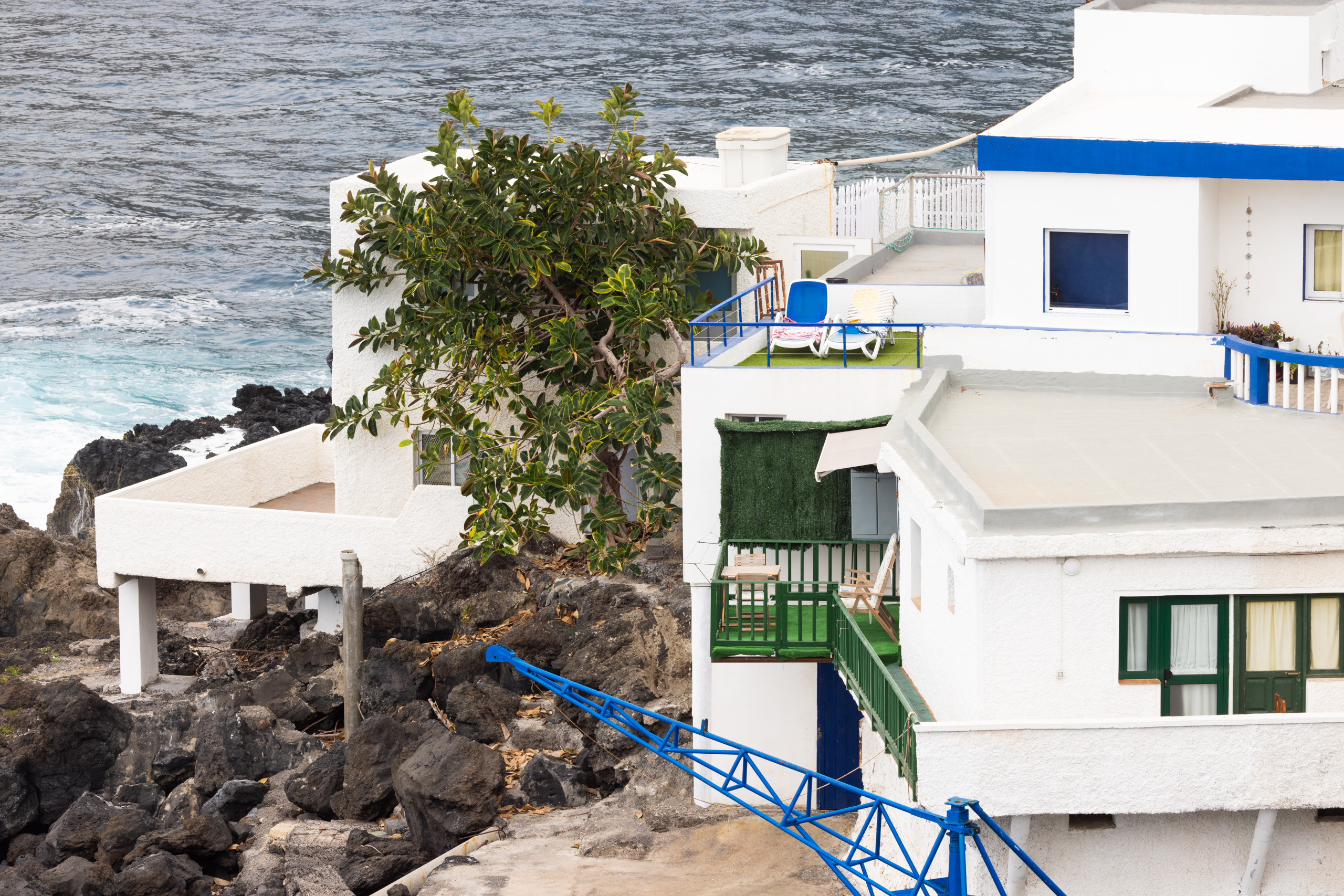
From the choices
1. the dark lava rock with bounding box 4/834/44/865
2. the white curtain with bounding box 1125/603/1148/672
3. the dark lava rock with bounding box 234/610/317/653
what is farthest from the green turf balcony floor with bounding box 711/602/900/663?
the dark lava rock with bounding box 234/610/317/653

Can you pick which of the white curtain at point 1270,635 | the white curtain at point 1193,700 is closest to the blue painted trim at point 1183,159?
the white curtain at point 1270,635

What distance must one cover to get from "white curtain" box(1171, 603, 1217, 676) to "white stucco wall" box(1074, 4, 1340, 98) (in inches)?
441

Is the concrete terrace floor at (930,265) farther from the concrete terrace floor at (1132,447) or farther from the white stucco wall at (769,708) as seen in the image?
the white stucco wall at (769,708)

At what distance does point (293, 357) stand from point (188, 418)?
7.32 metres

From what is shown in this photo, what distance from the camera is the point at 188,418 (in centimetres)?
5962

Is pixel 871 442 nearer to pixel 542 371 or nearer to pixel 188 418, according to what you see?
pixel 542 371

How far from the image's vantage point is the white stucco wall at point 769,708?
69.9 ft

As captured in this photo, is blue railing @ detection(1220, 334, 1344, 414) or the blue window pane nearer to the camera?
blue railing @ detection(1220, 334, 1344, 414)

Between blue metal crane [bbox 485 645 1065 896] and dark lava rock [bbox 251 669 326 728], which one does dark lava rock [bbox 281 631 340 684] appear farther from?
blue metal crane [bbox 485 645 1065 896]

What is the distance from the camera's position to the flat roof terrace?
14.9 m

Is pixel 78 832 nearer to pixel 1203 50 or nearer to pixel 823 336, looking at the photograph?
pixel 823 336

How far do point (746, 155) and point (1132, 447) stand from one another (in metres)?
14.0

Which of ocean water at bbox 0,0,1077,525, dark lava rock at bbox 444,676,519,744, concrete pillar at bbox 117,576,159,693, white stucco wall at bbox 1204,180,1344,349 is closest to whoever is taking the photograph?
white stucco wall at bbox 1204,180,1344,349

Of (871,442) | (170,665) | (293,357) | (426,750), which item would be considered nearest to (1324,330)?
(871,442)
